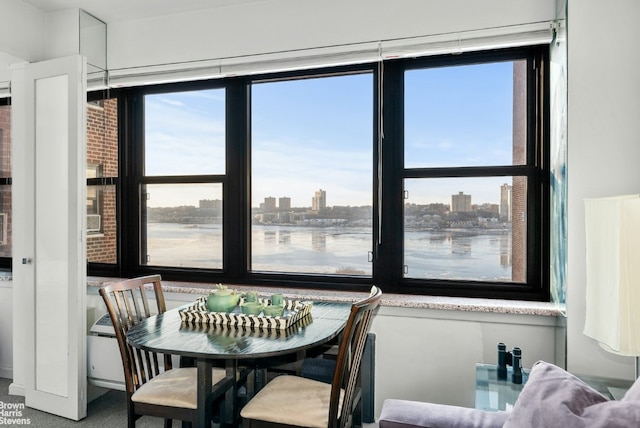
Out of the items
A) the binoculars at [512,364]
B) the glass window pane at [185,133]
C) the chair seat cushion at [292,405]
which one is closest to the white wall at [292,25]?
the glass window pane at [185,133]

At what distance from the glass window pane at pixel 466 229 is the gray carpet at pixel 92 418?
188cm

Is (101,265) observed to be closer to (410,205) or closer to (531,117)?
(410,205)

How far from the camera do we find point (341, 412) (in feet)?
6.34

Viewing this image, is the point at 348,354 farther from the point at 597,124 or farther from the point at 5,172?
the point at 5,172

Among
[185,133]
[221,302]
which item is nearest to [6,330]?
[185,133]

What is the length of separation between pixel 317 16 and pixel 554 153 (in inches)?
66.3

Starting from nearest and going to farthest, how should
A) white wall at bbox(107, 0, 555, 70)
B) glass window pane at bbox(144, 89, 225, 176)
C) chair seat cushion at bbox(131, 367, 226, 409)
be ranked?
chair seat cushion at bbox(131, 367, 226, 409), white wall at bbox(107, 0, 555, 70), glass window pane at bbox(144, 89, 225, 176)

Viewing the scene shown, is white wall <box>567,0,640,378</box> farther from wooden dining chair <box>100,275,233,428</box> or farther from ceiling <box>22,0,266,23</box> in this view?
ceiling <box>22,0,266,23</box>

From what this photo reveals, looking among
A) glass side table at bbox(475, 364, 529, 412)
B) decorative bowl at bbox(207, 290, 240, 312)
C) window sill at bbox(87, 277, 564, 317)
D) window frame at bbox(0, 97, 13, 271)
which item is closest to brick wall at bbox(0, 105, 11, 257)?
window frame at bbox(0, 97, 13, 271)

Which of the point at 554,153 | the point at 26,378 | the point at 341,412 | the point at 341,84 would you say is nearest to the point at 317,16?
the point at 341,84

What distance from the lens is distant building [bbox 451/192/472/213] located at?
2.81m

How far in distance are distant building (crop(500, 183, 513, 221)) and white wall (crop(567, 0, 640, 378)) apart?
1.80 feet

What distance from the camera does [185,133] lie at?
3.42 m

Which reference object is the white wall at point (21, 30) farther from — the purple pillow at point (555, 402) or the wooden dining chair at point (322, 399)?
the purple pillow at point (555, 402)
